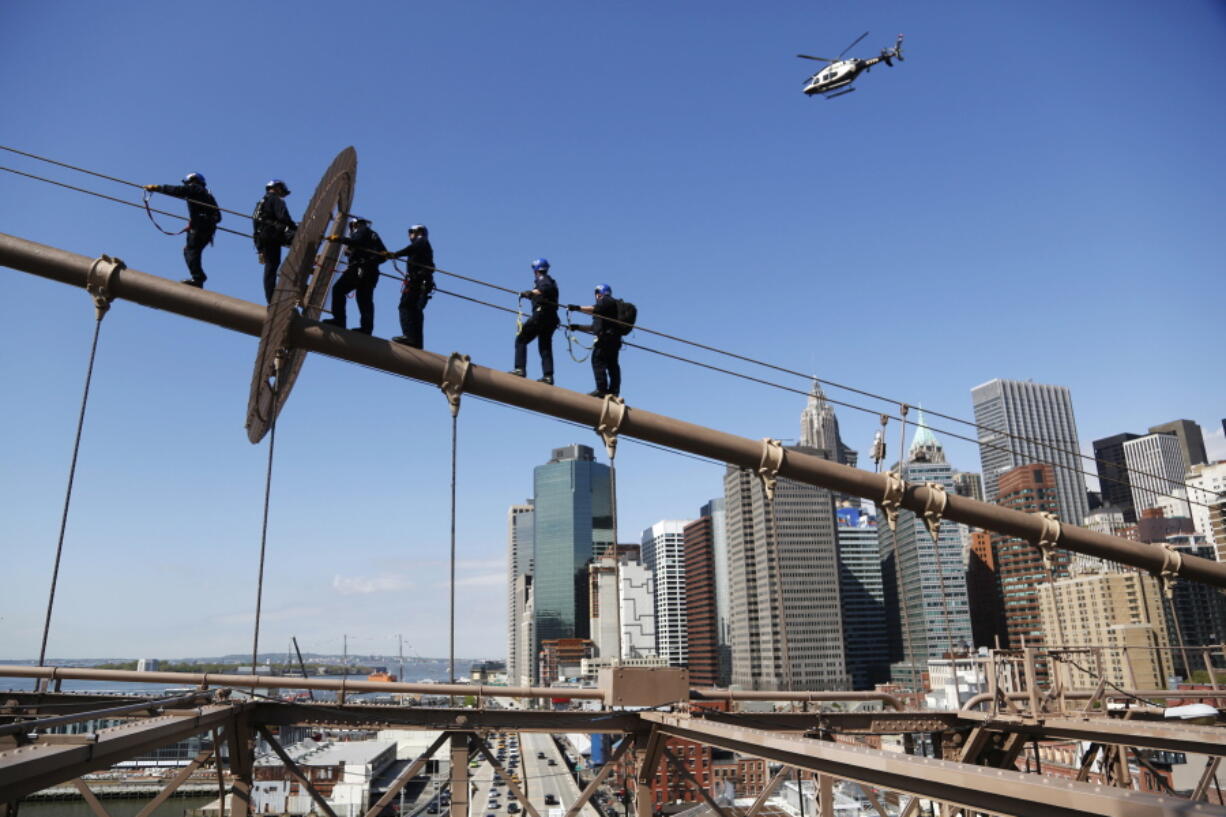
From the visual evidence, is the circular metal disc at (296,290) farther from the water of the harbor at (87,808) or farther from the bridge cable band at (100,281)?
Answer: the water of the harbor at (87,808)

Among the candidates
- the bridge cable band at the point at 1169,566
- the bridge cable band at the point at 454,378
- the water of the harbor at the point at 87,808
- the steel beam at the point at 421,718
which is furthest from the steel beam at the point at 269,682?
the water of the harbor at the point at 87,808

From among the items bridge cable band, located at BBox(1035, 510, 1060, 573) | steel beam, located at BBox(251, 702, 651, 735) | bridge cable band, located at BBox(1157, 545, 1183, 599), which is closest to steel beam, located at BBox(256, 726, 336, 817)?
steel beam, located at BBox(251, 702, 651, 735)

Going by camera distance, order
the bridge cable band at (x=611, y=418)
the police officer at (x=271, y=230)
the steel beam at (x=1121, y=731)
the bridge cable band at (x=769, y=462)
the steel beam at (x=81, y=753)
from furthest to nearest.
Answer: the bridge cable band at (x=769, y=462) < the bridge cable band at (x=611, y=418) < the police officer at (x=271, y=230) < the steel beam at (x=1121, y=731) < the steel beam at (x=81, y=753)

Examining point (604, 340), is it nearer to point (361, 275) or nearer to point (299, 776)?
point (361, 275)

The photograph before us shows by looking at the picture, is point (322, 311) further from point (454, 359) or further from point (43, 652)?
point (43, 652)

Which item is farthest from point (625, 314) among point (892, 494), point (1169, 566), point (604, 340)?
point (1169, 566)

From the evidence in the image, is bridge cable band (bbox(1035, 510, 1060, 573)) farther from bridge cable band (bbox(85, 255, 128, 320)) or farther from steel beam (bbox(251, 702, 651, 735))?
bridge cable band (bbox(85, 255, 128, 320))
